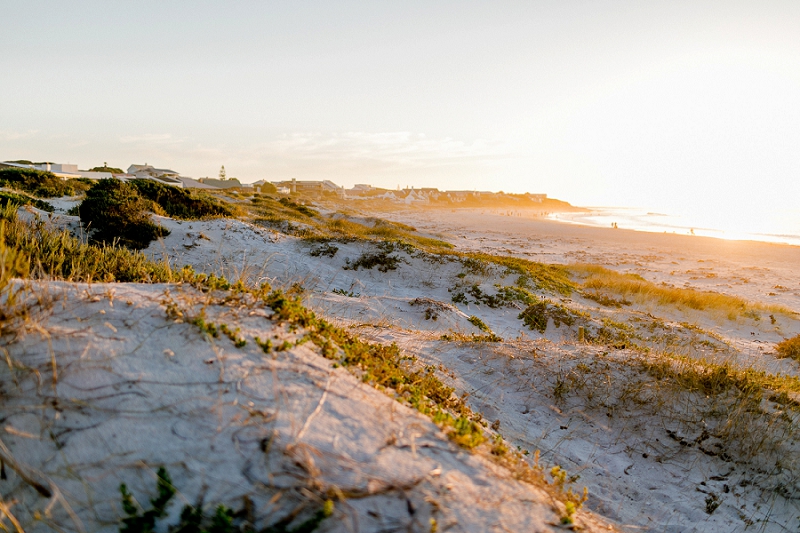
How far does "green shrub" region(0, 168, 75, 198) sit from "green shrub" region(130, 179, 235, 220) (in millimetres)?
6874

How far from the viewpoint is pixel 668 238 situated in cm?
4212

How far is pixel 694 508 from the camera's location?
14.4ft

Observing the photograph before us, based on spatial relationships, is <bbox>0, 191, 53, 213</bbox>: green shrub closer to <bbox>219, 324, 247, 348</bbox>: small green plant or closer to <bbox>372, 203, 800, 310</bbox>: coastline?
<bbox>219, 324, 247, 348</bbox>: small green plant

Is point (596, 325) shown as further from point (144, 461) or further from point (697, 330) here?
point (144, 461)

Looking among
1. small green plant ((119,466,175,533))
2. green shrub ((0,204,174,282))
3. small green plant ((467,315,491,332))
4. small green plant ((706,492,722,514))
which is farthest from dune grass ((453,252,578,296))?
small green plant ((119,466,175,533))

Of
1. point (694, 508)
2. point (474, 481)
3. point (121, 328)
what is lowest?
point (694, 508)

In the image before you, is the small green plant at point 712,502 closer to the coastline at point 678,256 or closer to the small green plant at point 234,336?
the small green plant at point 234,336

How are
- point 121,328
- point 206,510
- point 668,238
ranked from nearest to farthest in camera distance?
point 206,510 < point 121,328 < point 668,238

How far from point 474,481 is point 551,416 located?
131 inches

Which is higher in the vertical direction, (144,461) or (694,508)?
(144,461)

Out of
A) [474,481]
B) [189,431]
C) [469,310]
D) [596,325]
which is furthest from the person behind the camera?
[469,310]

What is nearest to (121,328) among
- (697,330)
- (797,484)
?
(797,484)

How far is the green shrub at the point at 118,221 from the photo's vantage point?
1325 centimetres

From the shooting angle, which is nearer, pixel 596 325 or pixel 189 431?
pixel 189 431
